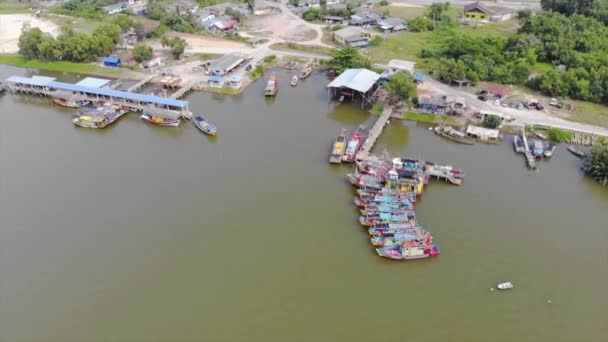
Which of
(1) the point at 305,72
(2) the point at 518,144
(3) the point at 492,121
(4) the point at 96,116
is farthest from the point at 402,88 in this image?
(4) the point at 96,116

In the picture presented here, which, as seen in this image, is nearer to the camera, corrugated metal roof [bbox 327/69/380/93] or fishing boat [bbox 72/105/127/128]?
fishing boat [bbox 72/105/127/128]

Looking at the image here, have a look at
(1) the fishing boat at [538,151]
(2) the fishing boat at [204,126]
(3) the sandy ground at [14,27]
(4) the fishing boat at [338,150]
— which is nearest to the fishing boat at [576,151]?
(1) the fishing boat at [538,151]

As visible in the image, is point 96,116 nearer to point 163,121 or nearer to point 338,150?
point 163,121

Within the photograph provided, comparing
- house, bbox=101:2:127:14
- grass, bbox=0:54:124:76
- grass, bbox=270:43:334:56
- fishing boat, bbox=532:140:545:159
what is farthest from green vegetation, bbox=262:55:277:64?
house, bbox=101:2:127:14

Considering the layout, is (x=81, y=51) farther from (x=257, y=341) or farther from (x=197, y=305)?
(x=257, y=341)

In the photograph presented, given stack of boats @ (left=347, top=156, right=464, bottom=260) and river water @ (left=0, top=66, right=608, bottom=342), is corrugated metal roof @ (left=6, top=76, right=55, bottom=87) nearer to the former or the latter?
river water @ (left=0, top=66, right=608, bottom=342)

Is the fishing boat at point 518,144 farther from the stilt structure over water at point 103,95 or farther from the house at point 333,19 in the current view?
the house at point 333,19
